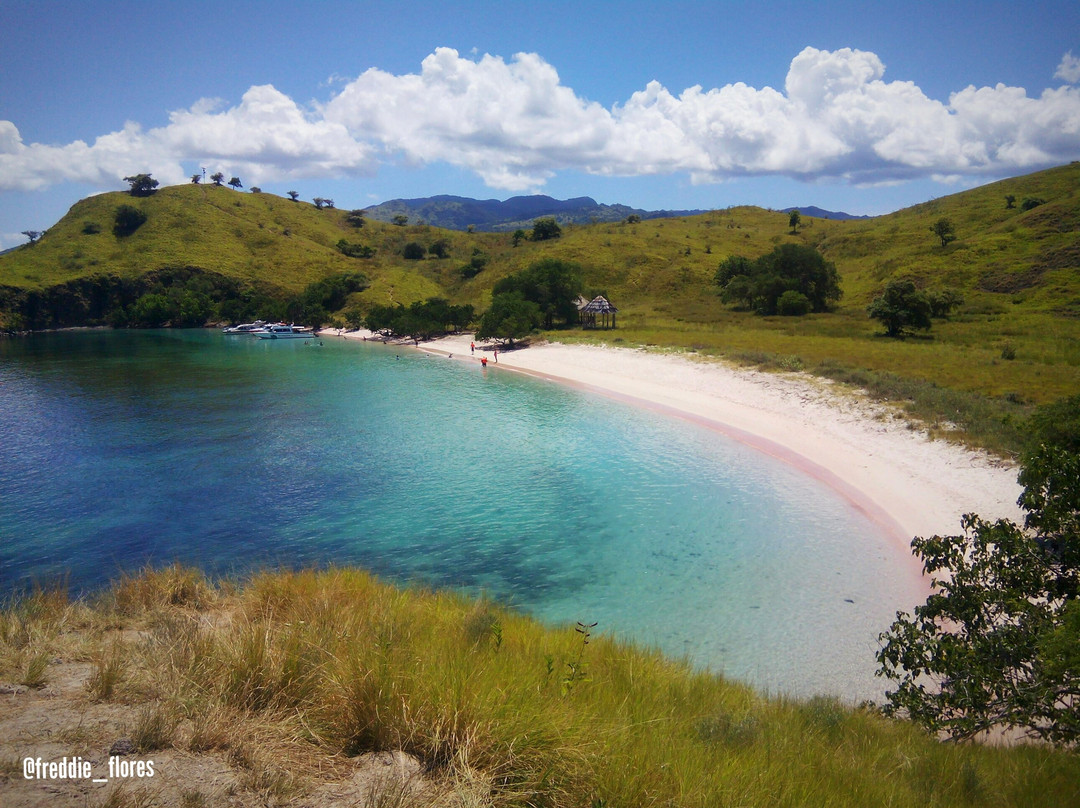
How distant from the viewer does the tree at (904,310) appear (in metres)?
42.5

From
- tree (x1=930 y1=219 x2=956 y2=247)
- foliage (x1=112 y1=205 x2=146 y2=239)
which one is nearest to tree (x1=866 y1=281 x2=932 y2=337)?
tree (x1=930 y1=219 x2=956 y2=247)

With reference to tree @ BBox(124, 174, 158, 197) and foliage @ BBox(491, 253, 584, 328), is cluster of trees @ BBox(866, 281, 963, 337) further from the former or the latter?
tree @ BBox(124, 174, 158, 197)

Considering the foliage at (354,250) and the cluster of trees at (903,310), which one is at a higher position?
the foliage at (354,250)

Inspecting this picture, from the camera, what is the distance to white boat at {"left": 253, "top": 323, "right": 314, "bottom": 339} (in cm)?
6875

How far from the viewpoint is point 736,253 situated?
3556 inches

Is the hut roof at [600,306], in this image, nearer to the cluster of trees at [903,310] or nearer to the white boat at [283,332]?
the cluster of trees at [903,310]

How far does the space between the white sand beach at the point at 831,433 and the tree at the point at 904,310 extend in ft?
59.6


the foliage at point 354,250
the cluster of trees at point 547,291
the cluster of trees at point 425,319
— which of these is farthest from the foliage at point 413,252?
the cluster of trees at point 547,291

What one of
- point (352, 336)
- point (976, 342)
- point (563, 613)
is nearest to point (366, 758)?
point (563, 613)

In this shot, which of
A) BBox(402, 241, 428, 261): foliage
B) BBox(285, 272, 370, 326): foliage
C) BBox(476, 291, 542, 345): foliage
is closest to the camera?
BBox(476, 291, 542, 345): foliage

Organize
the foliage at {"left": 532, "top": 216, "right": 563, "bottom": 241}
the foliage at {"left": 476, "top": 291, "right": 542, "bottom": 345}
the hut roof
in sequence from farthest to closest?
the foliage at {"left": 532, "top": 216, "right": 563, "bottom": 241}
the hut roof
the foliage at {"left": 476, "top": 291, "right": 542, "bottom": 345}

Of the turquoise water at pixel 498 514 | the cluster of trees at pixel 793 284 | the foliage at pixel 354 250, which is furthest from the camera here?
the foliage at pixel 354 250

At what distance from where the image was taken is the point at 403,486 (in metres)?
18.0

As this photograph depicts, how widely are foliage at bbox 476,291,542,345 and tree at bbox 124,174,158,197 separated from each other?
88.3 m
